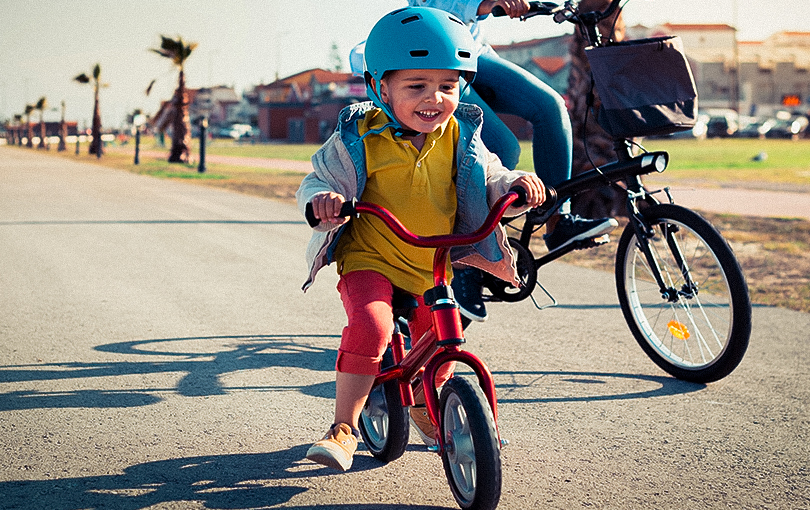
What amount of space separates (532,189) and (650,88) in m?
1.62

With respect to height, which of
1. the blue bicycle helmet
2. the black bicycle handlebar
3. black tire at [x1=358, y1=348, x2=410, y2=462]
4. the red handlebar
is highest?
the black bicycle handlebar

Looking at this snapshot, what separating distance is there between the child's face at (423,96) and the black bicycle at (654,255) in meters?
1.31

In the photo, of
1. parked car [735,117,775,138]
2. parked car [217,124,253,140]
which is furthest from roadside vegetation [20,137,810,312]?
parked car [217,124,253,140]

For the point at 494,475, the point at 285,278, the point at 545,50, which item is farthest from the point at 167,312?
the point at 545,50

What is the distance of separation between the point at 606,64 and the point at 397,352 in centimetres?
190

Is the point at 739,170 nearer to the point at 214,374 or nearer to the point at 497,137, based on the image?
the point at 497,137

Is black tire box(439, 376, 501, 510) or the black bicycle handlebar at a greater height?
the black bicycle handlebar

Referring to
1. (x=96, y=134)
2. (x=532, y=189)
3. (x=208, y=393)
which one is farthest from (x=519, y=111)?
(x=96, y=134)

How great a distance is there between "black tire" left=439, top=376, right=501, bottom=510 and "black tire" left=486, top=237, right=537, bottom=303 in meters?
1.56

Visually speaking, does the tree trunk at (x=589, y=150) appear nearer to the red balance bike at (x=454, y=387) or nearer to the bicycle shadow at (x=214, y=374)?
the bicycle shadow at (x=214, y=374)

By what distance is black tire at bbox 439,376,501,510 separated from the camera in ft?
8.05

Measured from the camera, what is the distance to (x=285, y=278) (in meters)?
7.03

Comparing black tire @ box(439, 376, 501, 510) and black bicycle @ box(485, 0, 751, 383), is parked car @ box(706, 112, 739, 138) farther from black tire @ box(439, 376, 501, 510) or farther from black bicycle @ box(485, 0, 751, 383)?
black tire @ box(439, 376, 501, 510)

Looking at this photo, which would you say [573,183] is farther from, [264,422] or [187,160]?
[187,160]
